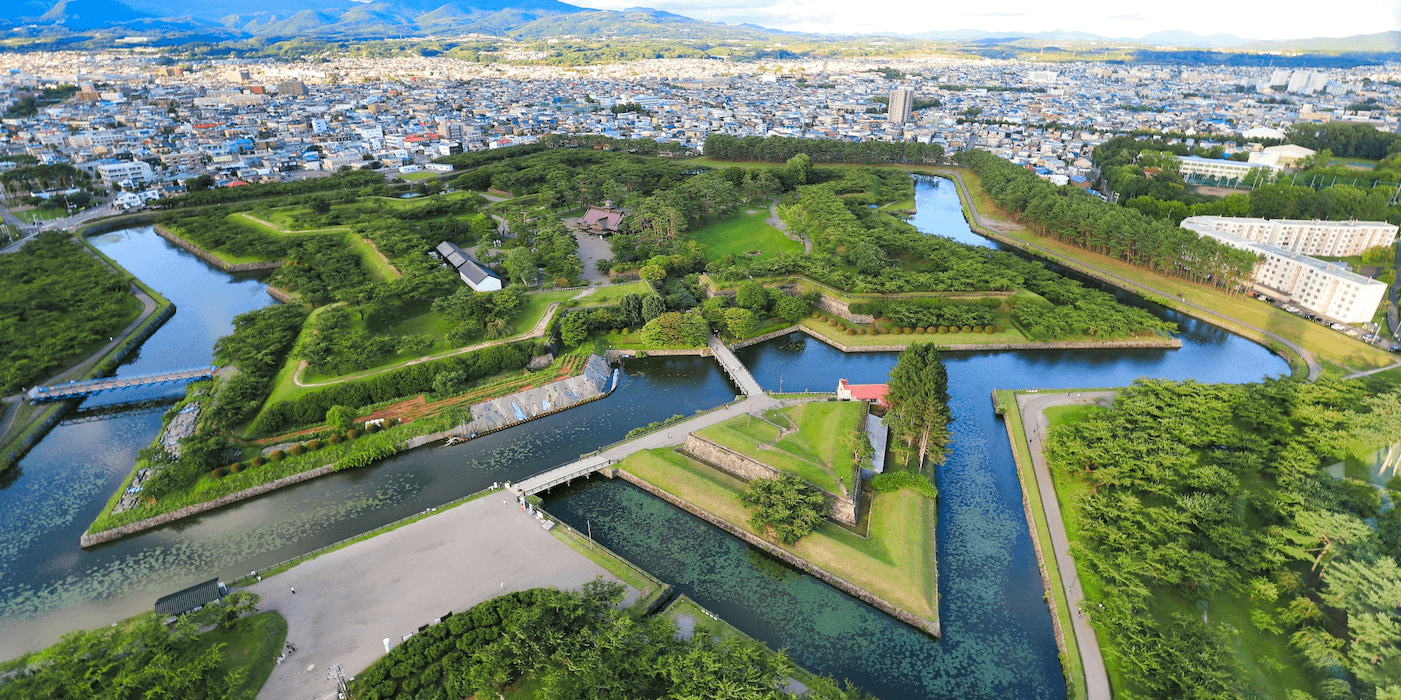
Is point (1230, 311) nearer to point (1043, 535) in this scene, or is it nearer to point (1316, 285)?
point (1316, 285)

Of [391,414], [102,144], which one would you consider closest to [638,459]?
[391,414]

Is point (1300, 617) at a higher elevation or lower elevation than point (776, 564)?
higher

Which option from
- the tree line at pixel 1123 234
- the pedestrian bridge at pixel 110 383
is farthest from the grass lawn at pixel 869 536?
the tree line at pixel 1123 234

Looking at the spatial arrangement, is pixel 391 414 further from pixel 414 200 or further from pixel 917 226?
pixel 917 226

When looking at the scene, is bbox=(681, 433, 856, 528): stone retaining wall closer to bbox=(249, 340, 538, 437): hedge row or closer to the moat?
the moat

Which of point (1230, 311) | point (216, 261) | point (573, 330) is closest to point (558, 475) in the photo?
point (573, 330)
